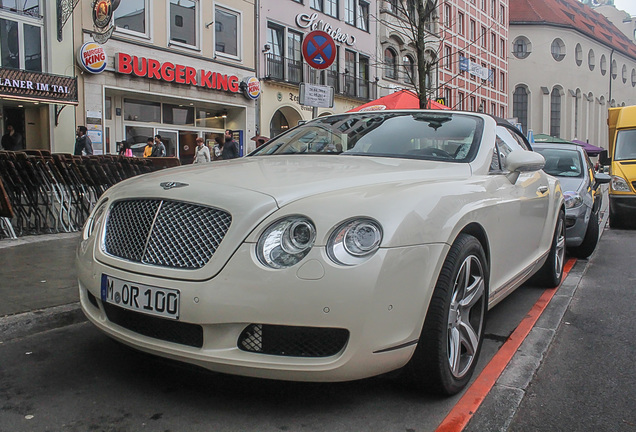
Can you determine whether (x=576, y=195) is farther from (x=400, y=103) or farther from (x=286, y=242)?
(x=286, y=242)

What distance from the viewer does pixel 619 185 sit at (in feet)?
35.4

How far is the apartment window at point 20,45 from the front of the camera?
1457 centimetres

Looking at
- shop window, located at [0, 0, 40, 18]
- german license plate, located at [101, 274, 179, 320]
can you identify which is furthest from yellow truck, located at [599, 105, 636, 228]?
shop window, located at [0, 0, 40, 18]

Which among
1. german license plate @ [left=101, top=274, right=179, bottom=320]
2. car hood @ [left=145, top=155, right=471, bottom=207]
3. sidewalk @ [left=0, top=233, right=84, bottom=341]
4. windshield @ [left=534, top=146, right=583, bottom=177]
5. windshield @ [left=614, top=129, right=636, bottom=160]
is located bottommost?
sidewalk @ [left=0, top=233, right=84, bottom=341]

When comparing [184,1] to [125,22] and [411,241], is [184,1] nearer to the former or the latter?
[125,22]

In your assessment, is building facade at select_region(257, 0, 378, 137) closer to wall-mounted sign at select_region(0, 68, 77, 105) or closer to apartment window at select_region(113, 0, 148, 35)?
apartment window at select_region(113, 0, 148, 35)

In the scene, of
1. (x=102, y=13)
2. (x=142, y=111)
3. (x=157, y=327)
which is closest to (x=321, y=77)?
(x=142, y=111)

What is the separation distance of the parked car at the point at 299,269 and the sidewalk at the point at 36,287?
3.56ft

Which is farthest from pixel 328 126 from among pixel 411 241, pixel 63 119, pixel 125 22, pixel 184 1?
pixel 184 1

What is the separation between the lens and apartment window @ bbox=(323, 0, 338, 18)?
84.8ft

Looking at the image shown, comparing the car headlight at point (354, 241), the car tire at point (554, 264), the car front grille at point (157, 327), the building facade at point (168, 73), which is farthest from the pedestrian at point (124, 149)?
the car headlight at point (354, 241)

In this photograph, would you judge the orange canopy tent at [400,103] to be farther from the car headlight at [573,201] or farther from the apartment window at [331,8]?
the apartment window at [331,8]

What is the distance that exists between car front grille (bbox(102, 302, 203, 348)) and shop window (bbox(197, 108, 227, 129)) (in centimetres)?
1890

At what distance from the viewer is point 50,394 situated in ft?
9.37
